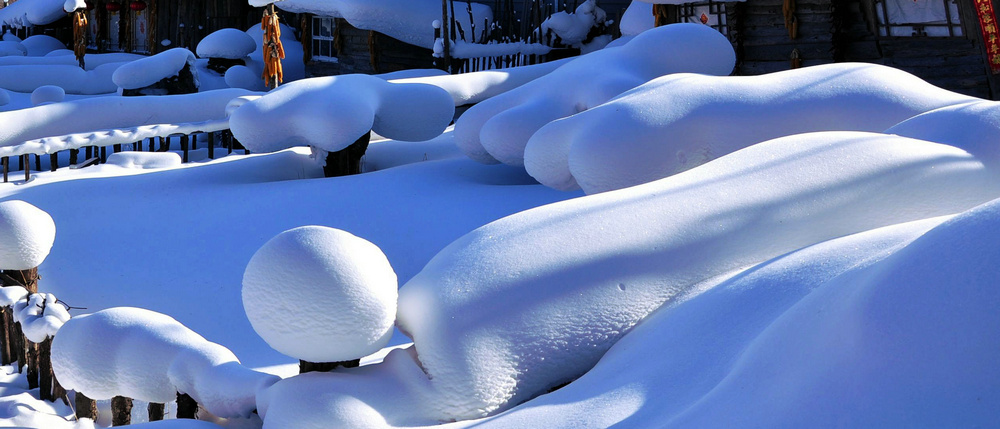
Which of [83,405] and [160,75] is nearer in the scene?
[83,405]

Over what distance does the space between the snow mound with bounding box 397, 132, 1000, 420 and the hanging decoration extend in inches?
167

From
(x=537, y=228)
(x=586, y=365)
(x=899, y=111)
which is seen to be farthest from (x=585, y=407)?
(x=899, y=111)

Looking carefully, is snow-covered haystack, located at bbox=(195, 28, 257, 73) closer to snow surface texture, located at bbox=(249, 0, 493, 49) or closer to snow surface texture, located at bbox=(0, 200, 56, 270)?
snow surface texture, located at bbox=(249, 0, 493, 49)

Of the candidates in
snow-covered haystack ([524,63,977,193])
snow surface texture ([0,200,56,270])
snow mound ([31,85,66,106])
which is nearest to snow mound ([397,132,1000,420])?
snow-covered haystack ([524,63,977,193])

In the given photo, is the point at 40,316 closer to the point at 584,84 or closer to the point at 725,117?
the point at 725,117

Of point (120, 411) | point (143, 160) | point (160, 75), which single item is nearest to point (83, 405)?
point (120, 411)

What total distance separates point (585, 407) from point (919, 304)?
114cm

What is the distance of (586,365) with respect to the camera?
3.67m

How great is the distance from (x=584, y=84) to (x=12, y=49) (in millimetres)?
17118

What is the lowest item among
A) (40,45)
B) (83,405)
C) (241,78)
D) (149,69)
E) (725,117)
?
(83,405)

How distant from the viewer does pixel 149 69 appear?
12.8 meters

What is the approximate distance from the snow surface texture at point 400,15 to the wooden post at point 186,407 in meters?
12.1

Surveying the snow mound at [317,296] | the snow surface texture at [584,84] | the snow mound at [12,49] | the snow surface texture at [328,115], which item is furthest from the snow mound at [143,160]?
the snow mound at [12,49]

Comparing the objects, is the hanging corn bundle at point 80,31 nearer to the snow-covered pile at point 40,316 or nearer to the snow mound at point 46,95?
the snow mound at point 46,95
